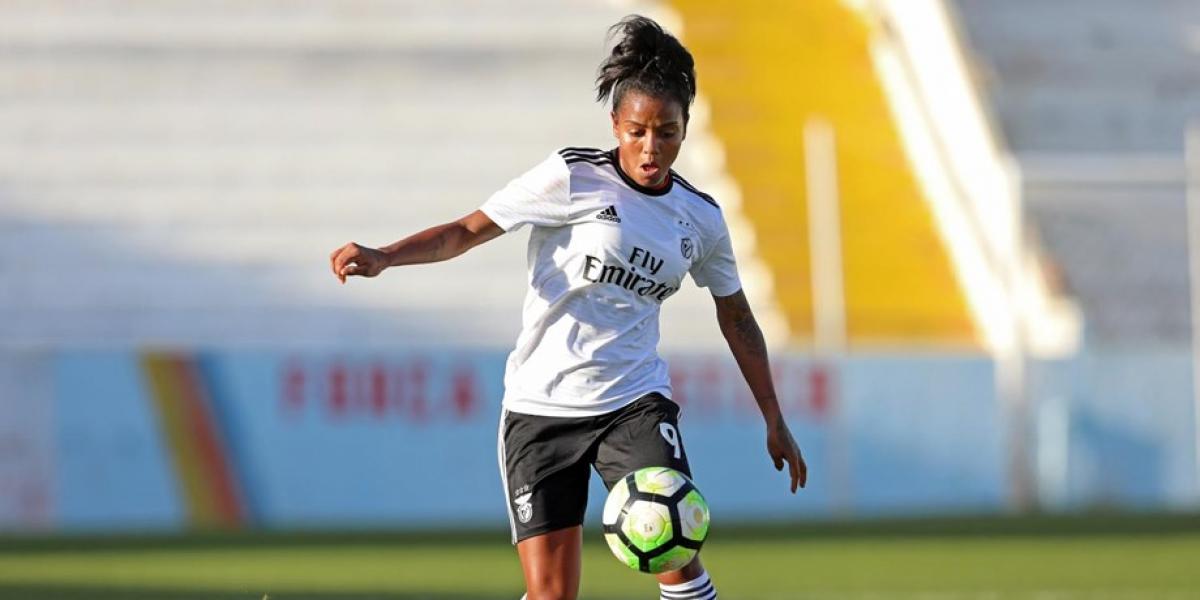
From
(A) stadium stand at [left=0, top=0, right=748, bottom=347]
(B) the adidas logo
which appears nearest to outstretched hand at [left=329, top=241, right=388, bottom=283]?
(B) the adidas logo

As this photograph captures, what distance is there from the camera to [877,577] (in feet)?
39.7

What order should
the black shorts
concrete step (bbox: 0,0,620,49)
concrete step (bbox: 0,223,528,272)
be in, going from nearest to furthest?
the black shorts, concrete step (bbox: 0,223,528,272), concrete step (bbox: 0,0,620,49)

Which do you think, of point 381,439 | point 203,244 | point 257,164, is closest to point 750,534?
point 381,439

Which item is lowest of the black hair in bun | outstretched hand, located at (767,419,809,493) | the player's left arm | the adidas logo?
outstretched hand, located at (767,419,809,493)

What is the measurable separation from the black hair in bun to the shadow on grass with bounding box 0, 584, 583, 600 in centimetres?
479

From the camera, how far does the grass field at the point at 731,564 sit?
11.0 m

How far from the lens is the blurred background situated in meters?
17.3

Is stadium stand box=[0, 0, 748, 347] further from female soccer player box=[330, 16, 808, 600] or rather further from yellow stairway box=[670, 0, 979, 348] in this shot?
female soccer player box=[330, 16, 808, 600]

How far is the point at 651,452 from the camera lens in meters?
6.31

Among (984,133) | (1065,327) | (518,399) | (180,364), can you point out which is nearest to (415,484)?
(180,364)

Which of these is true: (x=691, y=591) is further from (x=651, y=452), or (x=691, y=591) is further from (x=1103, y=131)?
(x=1103, y=131)

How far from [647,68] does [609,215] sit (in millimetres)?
416

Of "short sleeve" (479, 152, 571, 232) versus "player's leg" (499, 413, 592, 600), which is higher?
"short sleeve" (479, 152, 571, 232)

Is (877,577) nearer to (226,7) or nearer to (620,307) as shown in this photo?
(620,307)
